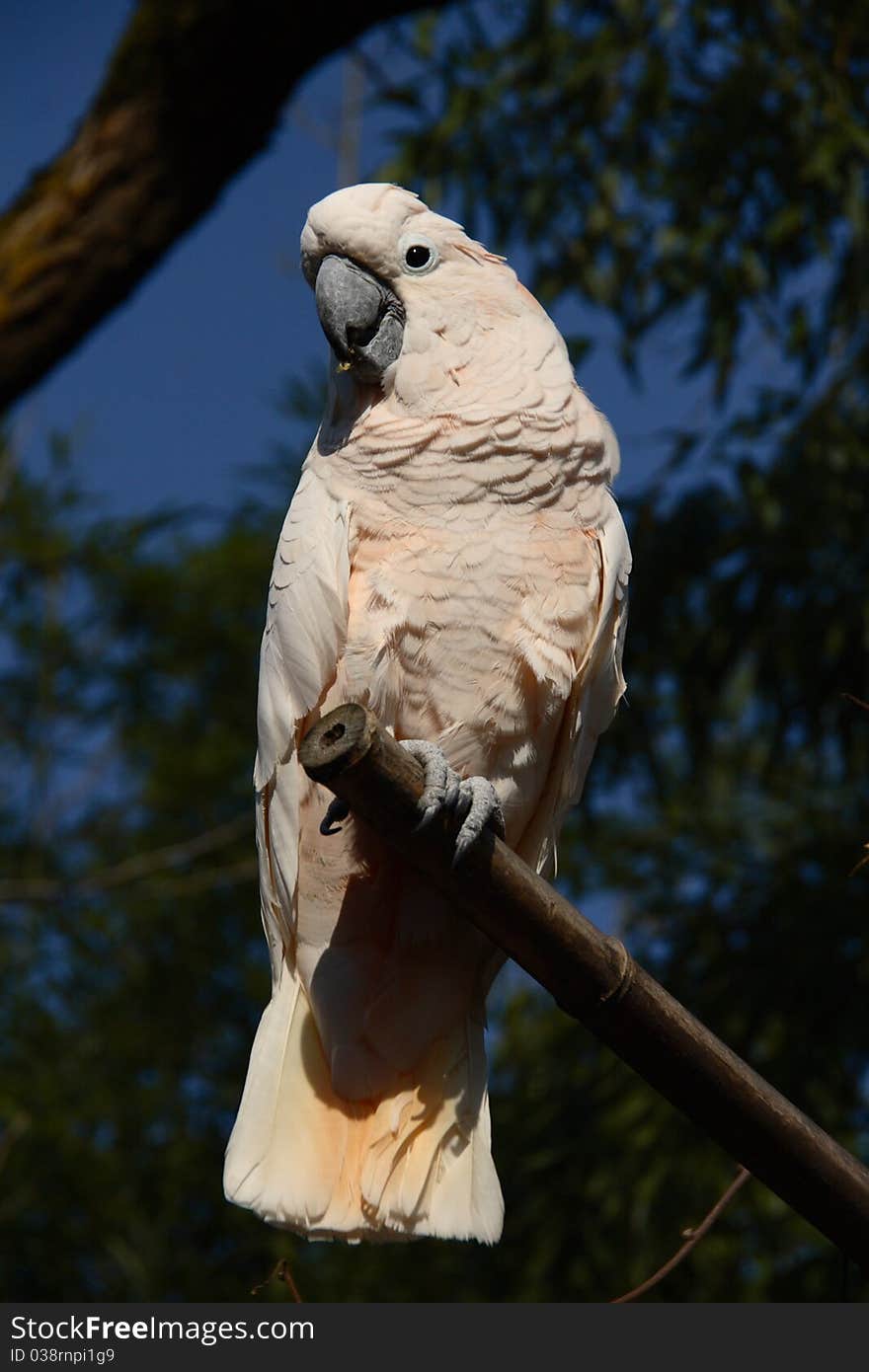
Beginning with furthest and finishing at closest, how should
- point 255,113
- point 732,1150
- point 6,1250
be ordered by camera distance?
point 6,1250 < point 255,113 < point 732,1150

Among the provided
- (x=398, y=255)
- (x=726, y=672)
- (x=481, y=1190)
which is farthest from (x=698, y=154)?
(x=481, y=1190)

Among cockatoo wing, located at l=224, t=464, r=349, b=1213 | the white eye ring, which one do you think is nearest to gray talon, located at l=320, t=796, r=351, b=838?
cockatoo wing, located at l=224, t=464, r=349, b=1213

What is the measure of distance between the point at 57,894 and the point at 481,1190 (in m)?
1.51

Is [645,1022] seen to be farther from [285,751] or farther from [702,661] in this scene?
[702,661]

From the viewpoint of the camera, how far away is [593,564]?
1.83m

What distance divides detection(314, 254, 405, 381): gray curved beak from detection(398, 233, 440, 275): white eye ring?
5cm

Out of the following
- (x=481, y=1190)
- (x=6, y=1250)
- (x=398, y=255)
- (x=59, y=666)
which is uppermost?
(x=59, y=666)

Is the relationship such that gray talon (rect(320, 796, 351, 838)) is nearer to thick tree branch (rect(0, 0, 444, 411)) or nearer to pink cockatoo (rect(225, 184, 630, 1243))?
pink cockatoo (rect(225, 184, 630, 1243))

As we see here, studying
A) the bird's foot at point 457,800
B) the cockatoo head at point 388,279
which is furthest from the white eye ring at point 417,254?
the bird's foot at point 457,800

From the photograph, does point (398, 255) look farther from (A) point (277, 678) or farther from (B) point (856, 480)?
(B) point (856, 480)

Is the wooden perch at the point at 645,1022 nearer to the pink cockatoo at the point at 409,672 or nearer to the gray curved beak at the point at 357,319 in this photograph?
the pink cockatoo at the point at 409,672

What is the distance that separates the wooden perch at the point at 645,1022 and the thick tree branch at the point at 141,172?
1.36 metres

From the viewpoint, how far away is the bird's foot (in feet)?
4.81

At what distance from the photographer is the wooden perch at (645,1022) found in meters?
1.45
